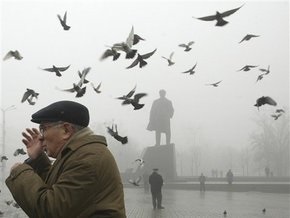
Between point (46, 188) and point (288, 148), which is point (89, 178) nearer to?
point (46, 188)

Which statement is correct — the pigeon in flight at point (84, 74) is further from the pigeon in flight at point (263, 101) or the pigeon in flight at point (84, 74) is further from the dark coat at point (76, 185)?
the dark coat at point (76, 185)

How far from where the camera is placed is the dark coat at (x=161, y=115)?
37.3 metres

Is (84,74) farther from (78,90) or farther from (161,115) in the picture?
(161,115)

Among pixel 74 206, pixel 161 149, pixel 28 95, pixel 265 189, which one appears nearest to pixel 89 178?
pixel 74 206

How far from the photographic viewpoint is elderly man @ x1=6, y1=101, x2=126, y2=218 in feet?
7.41

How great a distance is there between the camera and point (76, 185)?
7.39ft

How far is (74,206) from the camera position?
2.25 metres

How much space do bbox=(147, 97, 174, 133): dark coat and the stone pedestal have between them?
5.05 feet

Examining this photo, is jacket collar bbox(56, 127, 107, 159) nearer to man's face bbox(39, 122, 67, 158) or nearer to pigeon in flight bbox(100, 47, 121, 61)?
man's face bbox(39, 122, 67, 158)

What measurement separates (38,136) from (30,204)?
46 cm

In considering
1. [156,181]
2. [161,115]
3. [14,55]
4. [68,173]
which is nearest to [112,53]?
[14,55]

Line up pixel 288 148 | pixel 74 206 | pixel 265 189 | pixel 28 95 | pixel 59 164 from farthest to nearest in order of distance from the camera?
pixel 288 148, pixel 265 189, pixel 28 95, pixel 59 164, pixel 74 206

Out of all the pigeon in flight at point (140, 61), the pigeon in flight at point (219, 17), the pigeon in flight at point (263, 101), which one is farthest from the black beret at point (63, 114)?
the pigeon in flight at point (263, 101)

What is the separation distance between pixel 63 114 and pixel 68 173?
0.38 meters
